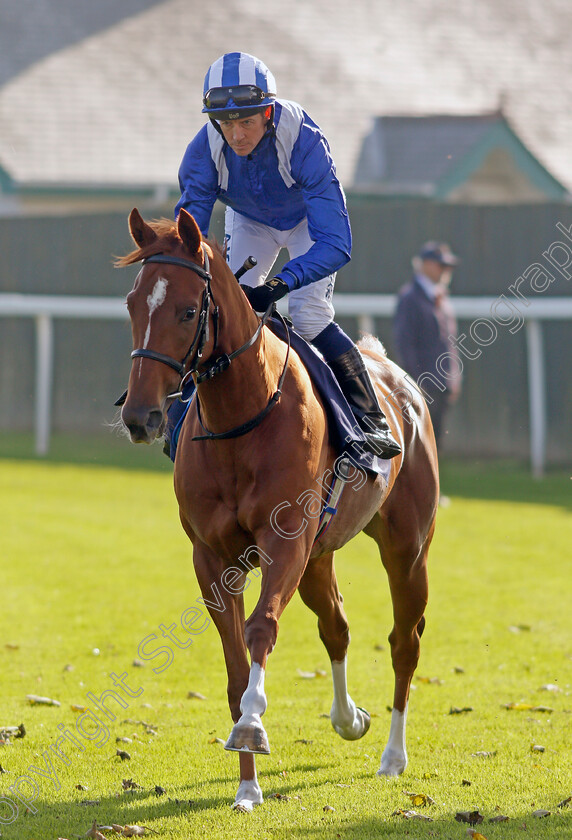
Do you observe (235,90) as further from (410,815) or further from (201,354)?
(410,815)

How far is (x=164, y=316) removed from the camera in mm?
3990

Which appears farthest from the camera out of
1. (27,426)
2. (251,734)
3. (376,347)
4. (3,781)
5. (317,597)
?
(27,426)

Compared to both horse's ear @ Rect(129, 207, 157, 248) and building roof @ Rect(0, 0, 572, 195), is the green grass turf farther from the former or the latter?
building roof @ Rect(0, 0, 572, 195)

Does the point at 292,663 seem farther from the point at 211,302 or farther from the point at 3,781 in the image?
the point at 211,302

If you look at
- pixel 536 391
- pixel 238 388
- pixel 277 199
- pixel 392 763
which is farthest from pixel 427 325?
pixel 238 388

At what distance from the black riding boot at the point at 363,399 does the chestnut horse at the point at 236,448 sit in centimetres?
17

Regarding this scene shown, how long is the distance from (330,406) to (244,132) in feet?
3.79

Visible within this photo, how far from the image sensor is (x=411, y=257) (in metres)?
14.2

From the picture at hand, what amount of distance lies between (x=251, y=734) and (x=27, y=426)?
473 inches

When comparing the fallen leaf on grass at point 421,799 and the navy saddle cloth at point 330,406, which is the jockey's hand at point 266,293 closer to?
the navy saddle cloth at point 330,406

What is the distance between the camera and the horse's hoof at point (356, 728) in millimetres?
5457

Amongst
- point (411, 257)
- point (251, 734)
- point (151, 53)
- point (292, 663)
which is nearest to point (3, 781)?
point (251, 734)

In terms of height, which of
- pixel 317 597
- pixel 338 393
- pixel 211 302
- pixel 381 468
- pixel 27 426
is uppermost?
pixel 211 302

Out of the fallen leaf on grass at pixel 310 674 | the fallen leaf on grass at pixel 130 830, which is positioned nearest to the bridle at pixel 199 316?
the fallen leaf on grass at pixel 130 830
